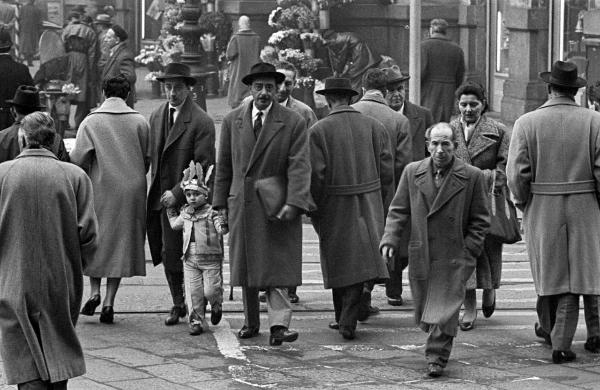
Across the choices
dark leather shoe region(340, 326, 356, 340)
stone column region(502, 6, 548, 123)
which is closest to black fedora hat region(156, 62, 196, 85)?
dark leather shoe region(340, 326, 356, 340)

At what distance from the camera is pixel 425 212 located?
10.4 m

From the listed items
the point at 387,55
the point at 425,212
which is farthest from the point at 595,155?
the point at 387,55

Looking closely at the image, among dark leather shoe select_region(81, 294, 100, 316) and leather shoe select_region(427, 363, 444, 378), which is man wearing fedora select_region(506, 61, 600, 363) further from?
dark leather shoe select_region(81, 294, 100, 316)

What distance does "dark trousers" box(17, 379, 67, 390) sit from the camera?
8500 millimetres

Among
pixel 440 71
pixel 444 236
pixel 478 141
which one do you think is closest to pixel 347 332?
pixel 444 236

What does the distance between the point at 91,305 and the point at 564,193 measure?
3.46 meters

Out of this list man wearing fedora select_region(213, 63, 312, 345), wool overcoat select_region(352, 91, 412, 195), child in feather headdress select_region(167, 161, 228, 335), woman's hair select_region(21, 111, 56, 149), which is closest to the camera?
woman's hair select_region(21, 111, 56, 149)

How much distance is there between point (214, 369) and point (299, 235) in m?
1.43

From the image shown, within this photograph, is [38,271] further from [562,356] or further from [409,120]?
[409,120]

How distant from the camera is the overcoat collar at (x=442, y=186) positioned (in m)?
10.3

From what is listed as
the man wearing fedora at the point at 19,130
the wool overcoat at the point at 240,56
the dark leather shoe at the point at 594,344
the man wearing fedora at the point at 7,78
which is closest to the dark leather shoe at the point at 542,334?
the dark leather shoe at the point at 594,344

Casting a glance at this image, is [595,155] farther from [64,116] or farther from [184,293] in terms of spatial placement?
[64,116]

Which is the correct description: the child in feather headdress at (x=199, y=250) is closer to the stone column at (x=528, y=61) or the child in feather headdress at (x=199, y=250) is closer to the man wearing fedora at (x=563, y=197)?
the man wearing fedora at (x=563, y=197)

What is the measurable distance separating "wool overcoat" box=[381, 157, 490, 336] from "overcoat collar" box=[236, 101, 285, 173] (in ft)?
4.07
